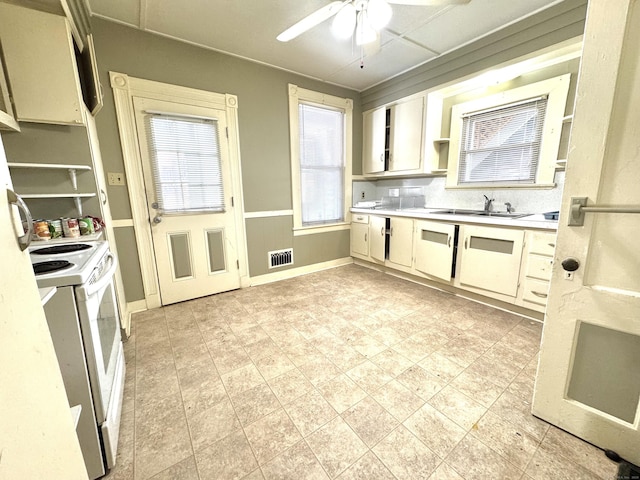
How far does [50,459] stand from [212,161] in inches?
107

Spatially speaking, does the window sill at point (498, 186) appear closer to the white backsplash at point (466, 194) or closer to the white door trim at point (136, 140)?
the white backsplash at point (466, 194)

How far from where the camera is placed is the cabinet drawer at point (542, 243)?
214 cm

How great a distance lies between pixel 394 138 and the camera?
11.7ft

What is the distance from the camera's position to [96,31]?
2.22m

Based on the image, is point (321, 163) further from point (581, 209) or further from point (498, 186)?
point (581, 209)

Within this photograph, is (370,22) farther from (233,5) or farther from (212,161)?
(212,161)

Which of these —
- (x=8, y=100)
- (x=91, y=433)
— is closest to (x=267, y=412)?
(x=91, y=433)

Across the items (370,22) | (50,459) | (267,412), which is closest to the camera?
(50,459)

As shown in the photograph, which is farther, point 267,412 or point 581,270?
point 267,412

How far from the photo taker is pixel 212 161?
2865 mm

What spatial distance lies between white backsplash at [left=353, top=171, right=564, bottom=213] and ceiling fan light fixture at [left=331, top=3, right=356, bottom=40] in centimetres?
221

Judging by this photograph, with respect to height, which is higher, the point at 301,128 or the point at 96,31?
the point at 96,31

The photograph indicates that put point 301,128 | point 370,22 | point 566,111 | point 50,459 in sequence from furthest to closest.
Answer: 1. point 301,128
2. point 566,111
3. point 370,22
4. point 50,459

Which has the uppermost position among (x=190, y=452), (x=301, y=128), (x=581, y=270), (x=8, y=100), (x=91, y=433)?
(x=301, y=128)
